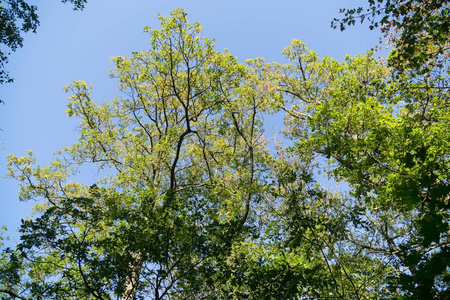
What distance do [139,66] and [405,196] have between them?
474 inches

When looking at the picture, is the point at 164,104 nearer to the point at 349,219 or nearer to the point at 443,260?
the point at 349,219

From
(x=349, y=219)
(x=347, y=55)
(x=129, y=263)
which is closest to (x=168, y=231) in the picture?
(x=129, y=263)

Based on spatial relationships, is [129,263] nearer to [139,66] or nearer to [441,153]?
[441,153]

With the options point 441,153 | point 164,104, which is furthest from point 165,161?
point 441,153

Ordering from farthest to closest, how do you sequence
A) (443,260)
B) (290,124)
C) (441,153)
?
1. (290,124)
2. (441,153)
3. (443,260)

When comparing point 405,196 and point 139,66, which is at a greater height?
point 139,66

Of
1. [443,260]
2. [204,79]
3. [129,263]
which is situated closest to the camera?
[443,260]

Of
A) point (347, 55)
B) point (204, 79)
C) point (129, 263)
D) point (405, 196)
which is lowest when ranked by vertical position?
point (405, 196)

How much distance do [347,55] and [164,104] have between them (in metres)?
8.94

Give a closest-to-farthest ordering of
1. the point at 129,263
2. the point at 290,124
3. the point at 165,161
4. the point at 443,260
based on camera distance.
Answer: the point at 443,260 → the point at 129,263 → the point at 165,161 → the point at 290,124

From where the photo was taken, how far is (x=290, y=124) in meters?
16.5

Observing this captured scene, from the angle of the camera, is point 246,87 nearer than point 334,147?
No

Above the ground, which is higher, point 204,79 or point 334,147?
point 204,79

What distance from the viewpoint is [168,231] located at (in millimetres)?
5180
